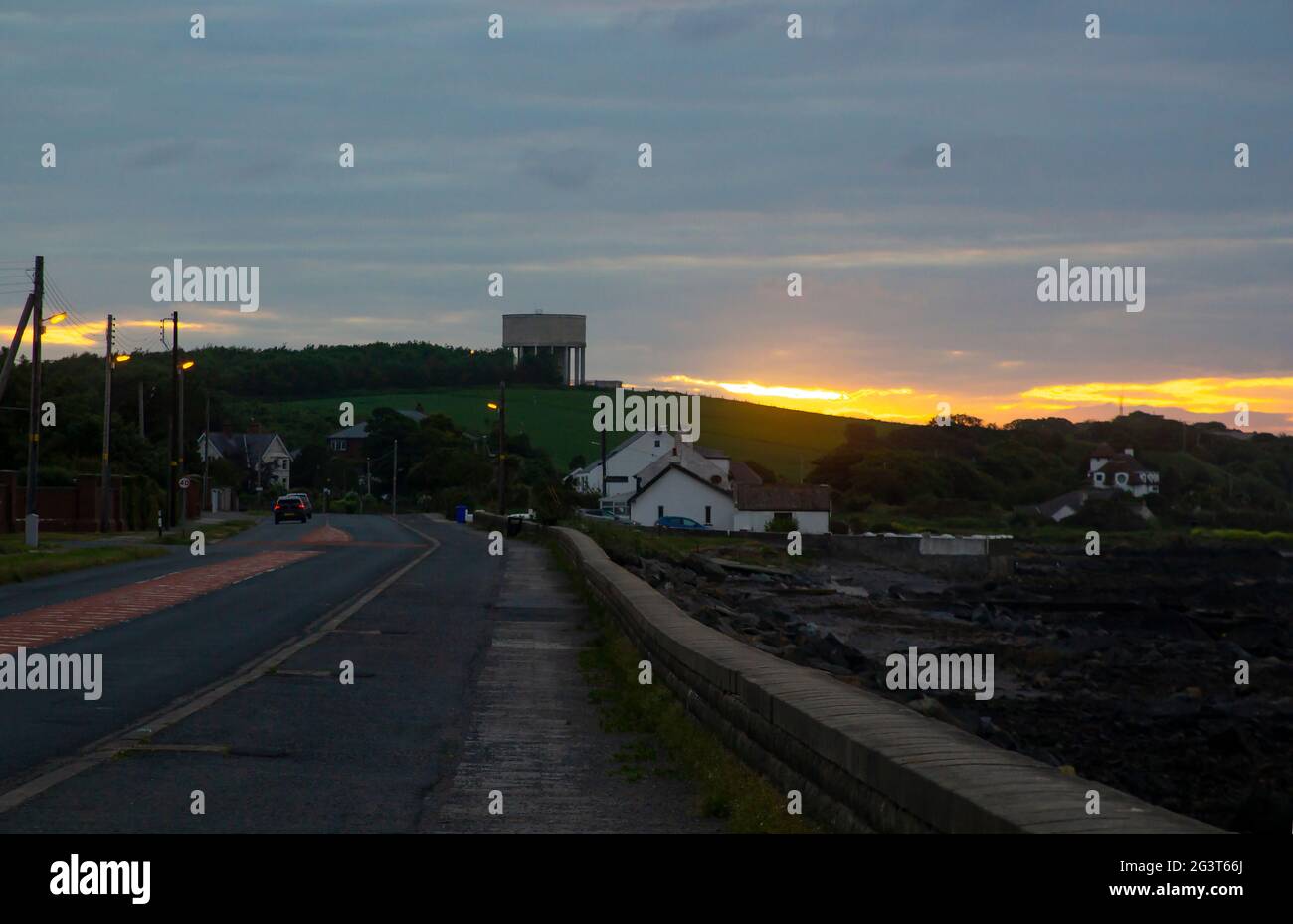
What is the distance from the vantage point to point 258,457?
153625 mm

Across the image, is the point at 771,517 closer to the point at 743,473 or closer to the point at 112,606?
the point at 743,473

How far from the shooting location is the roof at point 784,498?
330 ft

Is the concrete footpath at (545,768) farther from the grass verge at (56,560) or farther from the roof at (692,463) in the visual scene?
the roof at (692,463)

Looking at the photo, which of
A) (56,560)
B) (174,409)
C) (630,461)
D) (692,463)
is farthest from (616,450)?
(56,560)

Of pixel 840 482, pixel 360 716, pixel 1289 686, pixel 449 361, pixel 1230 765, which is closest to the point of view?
pixel 360 716

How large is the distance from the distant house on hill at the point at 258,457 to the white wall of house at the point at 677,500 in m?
56.9

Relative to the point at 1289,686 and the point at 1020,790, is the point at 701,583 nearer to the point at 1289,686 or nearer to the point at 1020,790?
the point at 1289,686

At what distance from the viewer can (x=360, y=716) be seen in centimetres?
1255

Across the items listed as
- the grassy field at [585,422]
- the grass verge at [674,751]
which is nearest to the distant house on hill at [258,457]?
the grassy field at [585,422]

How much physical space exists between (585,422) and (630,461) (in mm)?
20681

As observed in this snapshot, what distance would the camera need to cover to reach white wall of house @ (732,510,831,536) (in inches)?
3925
